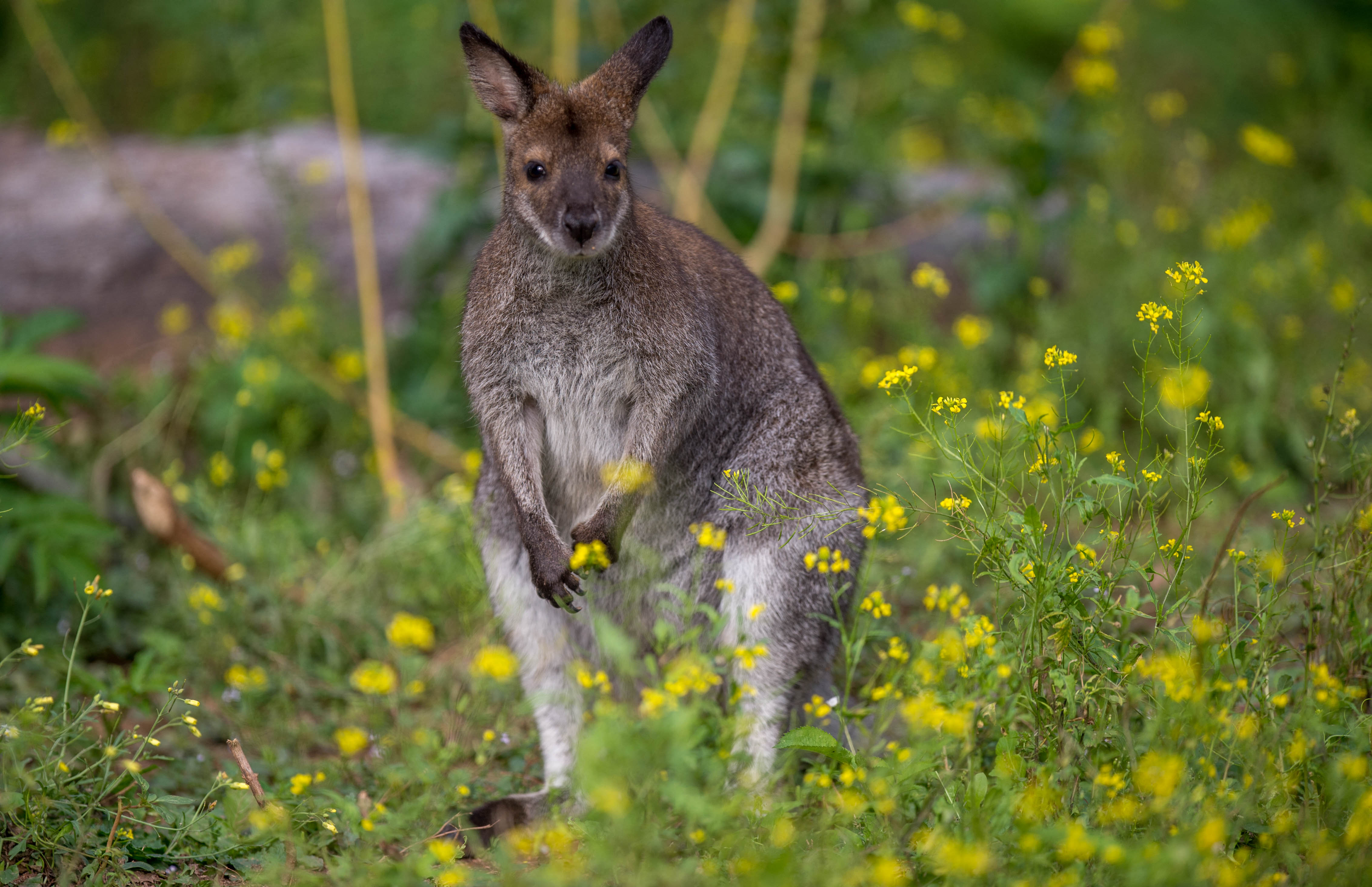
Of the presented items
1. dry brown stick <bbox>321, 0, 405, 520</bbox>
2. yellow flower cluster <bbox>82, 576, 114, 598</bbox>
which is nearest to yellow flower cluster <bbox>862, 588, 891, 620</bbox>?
yellow flower cluster <bbox>82, 576, 114, 598</bbox>

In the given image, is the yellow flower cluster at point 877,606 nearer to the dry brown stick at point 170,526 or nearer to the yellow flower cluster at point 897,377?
the yellow flower cluster at point 897,377

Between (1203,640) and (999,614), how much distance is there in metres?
0.77

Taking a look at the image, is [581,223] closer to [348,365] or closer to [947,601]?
[947,601]

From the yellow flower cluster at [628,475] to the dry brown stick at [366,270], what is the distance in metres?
2.78

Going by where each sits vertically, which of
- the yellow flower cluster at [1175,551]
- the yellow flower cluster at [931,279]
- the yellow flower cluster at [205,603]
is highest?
the yellow flower cluster at [1175,551]

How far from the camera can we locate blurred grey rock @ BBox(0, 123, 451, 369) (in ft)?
23.8

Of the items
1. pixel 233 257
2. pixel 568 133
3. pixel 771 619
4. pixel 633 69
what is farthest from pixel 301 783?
pixel 233 257

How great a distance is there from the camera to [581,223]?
357 cm

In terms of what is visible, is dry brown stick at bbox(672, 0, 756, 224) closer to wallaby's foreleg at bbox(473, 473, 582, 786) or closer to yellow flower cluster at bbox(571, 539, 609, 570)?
wallaby's foreleg at bbox(473, 473, 582, 786)

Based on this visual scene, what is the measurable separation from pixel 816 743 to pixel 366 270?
14.7 feet

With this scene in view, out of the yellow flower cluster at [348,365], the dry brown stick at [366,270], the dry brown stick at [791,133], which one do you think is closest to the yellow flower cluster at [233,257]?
the dry brown stick at [366,270]

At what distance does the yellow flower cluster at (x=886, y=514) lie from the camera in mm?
2949

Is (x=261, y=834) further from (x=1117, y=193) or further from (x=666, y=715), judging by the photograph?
(x=1117, y=193)

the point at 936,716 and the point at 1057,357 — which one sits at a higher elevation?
the point at 1057,357
